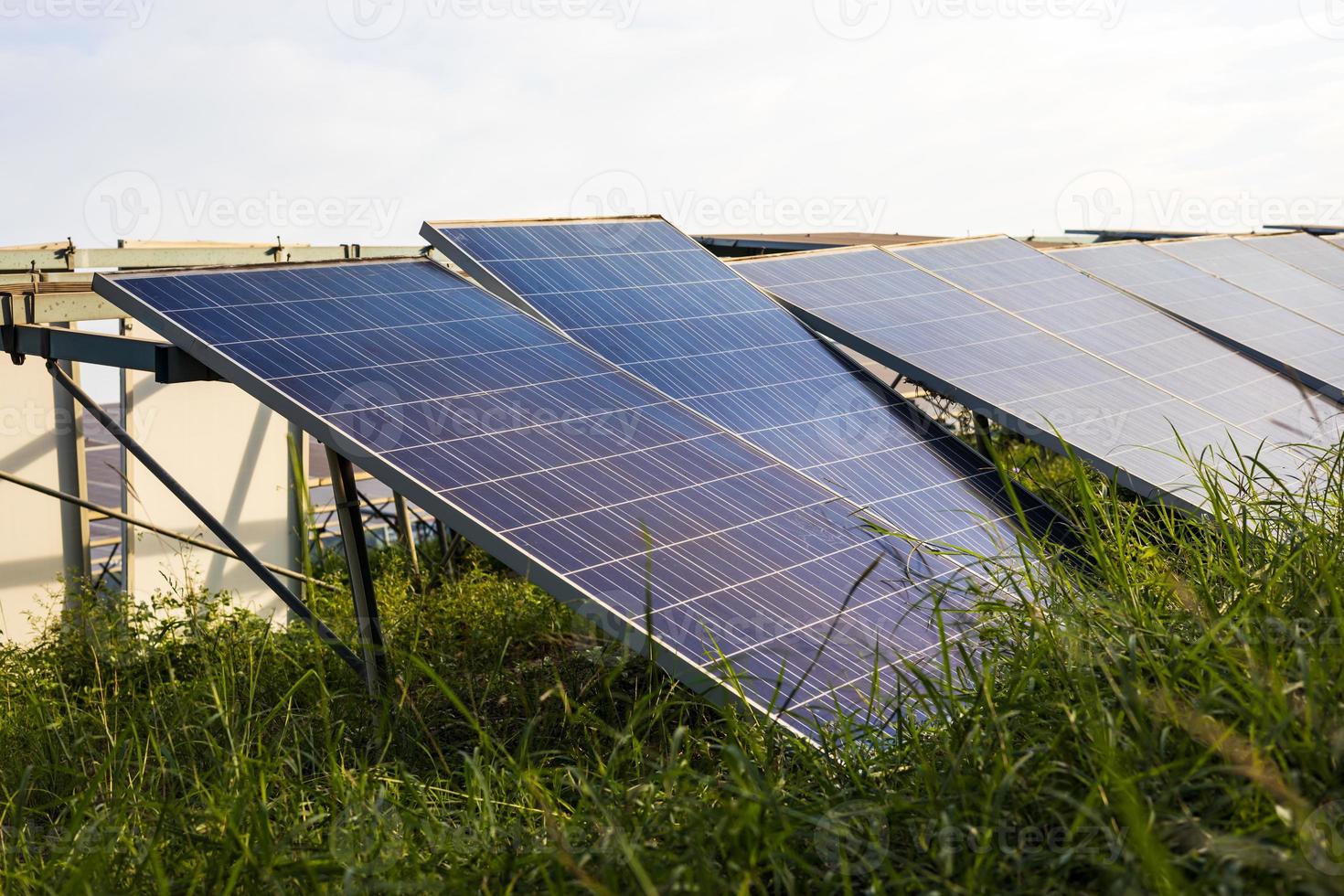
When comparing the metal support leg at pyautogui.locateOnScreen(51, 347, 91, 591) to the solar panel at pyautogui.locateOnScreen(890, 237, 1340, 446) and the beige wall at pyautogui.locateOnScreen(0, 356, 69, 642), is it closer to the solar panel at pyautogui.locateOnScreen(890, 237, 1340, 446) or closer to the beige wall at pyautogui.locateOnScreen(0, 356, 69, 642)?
the beige wall at pyautogui.locateOnScreen(0, 356, 69, 642)

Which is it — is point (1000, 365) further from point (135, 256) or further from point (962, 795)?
point (135, 256)

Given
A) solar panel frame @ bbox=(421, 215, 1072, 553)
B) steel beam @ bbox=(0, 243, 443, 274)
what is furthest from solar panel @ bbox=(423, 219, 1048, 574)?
steel beam @ bbox=(0, 243, 443, 274)

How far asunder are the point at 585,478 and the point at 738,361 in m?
2.73

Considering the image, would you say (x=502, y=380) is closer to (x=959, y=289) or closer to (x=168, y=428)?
(x=959, y=289)

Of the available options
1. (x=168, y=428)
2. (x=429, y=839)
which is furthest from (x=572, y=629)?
(x=168, y=428)

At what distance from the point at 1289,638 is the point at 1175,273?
41.0 feet

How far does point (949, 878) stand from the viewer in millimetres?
3307

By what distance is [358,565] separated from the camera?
6.93 meters

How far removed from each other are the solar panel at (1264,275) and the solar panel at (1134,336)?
11.7 feet

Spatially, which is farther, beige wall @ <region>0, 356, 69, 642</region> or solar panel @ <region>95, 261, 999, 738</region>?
beige wall @ <region>0, 356, 69, 642</region>

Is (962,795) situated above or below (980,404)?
above

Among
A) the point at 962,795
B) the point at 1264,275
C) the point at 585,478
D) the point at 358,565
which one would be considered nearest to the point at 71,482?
the point at 358,565

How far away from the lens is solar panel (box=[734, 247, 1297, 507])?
27.8ft

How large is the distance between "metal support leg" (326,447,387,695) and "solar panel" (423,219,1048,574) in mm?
2139
